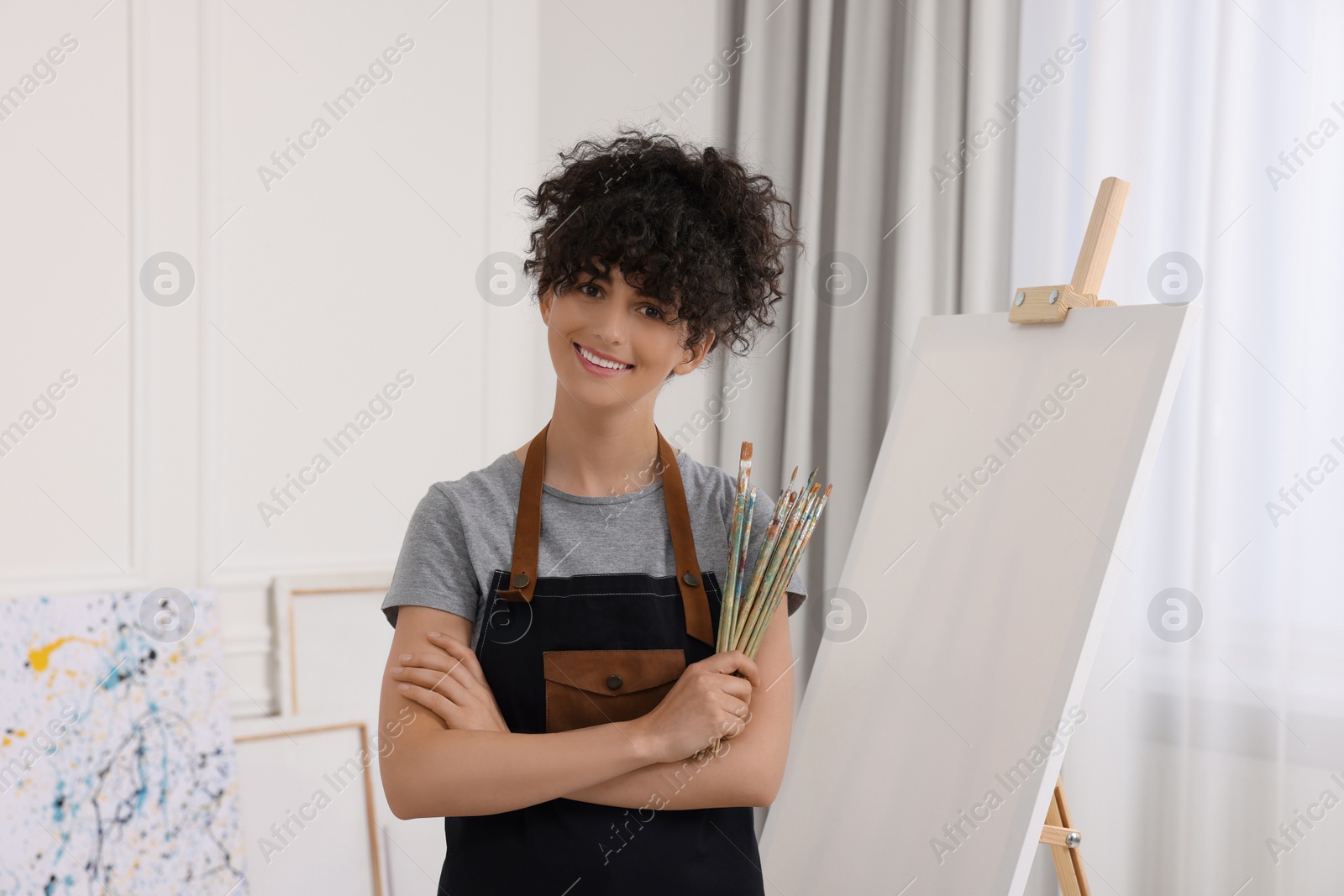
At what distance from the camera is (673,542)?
1.33 meters

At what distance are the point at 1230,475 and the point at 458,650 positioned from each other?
5.46 feet

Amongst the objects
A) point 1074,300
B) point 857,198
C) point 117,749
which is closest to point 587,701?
point 1074,300

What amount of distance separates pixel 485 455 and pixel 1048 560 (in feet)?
5.36

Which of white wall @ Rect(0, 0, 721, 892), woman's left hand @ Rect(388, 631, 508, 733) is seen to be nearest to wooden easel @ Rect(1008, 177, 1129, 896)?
woman's left hand @ Rect(388, 631, 508, 733)

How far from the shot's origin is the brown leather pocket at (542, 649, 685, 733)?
48.6 inches

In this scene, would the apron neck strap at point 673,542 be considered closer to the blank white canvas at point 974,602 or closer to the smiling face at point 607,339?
the smiling face at point 607,339

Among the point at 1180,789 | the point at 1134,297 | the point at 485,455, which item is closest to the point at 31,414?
the point at 485,455

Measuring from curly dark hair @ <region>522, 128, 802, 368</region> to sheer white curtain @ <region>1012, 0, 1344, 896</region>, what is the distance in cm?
123

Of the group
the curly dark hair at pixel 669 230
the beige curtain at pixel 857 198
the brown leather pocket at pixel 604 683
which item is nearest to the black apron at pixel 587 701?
the brown leather pocket at pixel 604 683

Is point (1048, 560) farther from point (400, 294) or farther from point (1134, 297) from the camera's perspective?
point (400, 294)

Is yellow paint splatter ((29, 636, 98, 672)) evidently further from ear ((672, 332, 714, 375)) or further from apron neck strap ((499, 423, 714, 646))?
ear ((672, 332, 714, 375))

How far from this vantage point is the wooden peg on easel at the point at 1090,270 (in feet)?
4.96

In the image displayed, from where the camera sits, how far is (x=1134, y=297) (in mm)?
2217

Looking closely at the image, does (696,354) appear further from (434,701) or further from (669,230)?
(434,701)
